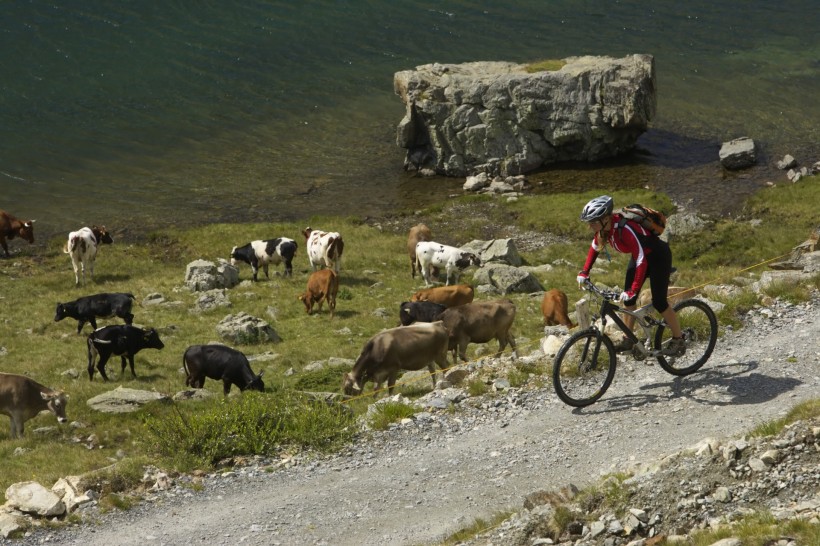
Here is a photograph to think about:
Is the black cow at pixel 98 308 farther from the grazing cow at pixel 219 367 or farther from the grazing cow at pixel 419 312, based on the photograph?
the grazing cow at pixel 419 312

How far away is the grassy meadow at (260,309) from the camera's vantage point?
16.3 metres

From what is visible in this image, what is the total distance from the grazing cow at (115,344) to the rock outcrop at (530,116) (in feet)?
104

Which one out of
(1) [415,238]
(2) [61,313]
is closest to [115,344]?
(2) [61,313]

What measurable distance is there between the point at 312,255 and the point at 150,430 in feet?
61.5

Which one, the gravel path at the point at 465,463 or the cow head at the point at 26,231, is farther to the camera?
the cow head at the point at 26,231

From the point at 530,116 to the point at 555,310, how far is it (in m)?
28.6

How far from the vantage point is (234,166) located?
5466cm

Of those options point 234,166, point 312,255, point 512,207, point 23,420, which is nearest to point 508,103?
point 512,207

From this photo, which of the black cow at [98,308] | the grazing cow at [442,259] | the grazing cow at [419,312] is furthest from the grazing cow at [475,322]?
the grazing cow at [442,259]

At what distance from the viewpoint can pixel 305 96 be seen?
6519 cm

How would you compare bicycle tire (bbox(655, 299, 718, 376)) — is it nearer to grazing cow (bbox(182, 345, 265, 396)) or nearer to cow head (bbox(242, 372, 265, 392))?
cow head (bbox(242, 372, 265, 392))

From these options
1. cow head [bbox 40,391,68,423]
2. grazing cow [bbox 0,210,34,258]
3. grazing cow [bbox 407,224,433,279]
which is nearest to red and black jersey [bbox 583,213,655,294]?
cow head [bbox 40,391,68,423]

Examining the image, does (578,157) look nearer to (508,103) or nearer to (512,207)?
(508,103)

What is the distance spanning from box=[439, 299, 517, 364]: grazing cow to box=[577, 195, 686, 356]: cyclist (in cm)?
688
